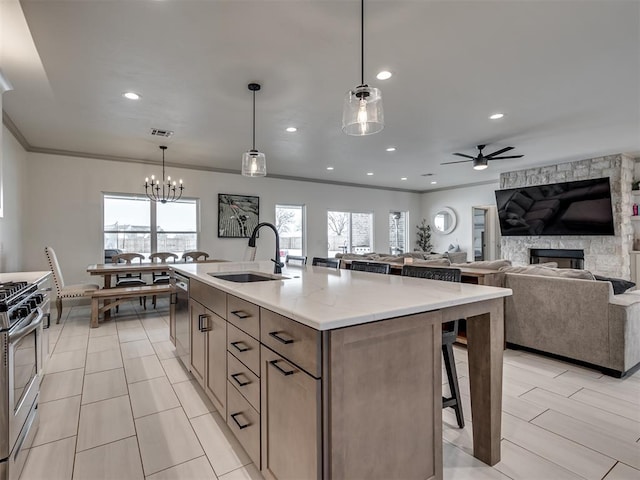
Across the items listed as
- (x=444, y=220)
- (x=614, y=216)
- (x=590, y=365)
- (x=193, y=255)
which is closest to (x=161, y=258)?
(x=193, y=255)

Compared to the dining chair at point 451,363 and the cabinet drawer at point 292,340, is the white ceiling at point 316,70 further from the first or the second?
the cabinet drawer at point 292,340

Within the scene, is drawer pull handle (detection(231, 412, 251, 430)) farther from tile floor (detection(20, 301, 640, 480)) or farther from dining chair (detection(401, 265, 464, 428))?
dining chair (detection(401, 265, 464, 428))

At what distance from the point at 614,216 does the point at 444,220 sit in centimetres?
397

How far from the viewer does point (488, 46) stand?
248 cm

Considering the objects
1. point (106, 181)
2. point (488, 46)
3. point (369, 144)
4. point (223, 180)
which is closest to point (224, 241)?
point (223, 180)

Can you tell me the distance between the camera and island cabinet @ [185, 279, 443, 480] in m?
1.12

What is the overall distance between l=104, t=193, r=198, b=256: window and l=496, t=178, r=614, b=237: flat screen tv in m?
6.70

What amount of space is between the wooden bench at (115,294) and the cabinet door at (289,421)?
10.4 ft

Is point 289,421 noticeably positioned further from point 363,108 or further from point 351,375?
point 363,108

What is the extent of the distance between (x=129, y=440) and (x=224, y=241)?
5177 millimetres

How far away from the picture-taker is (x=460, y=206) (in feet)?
29.3

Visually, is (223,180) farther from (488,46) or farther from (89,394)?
(488,46)

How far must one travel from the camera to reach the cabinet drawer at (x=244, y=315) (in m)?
1.52

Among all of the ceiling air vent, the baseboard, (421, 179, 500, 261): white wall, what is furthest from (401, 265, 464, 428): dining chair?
(421, 179, 500, 261): white wall
